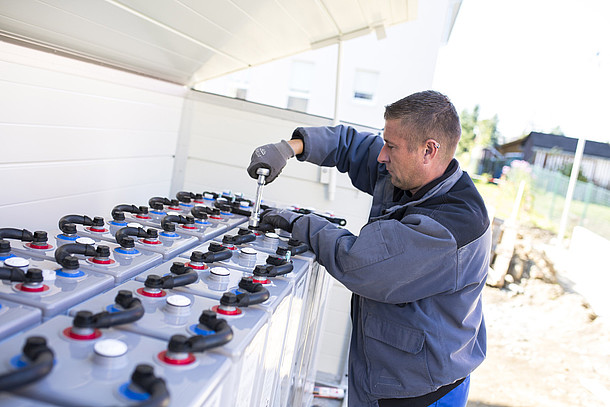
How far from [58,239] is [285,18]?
1.70 meters

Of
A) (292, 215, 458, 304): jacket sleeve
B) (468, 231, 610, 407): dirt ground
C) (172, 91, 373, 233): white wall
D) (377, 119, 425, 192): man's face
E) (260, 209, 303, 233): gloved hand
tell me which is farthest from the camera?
(468, 231, 610, 407): dirt ground

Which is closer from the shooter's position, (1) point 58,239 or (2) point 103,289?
(2) point 103,289

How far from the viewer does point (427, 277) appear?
1688 mm

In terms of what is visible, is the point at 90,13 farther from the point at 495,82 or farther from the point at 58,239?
the point at 495,82

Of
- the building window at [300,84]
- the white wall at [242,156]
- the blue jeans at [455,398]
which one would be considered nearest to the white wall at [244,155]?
the white wall at [242,156]

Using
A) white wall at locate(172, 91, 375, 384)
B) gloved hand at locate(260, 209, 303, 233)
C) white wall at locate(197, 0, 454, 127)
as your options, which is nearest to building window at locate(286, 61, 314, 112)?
white wall at locate(197, 0, 454, 127)

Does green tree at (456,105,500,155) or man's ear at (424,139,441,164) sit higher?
green tree at (456,105,500,155)

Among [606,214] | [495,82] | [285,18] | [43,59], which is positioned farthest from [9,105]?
[495,82]

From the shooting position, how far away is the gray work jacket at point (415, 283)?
5.45 ft

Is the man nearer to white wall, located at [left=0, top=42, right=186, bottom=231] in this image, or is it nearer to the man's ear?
the man's ear

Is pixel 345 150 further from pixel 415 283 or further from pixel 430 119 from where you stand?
pixel 415 283

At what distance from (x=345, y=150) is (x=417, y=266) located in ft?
3.41

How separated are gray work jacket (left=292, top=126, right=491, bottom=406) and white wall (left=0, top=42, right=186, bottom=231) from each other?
43.2 inches

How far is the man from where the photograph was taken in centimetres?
167
